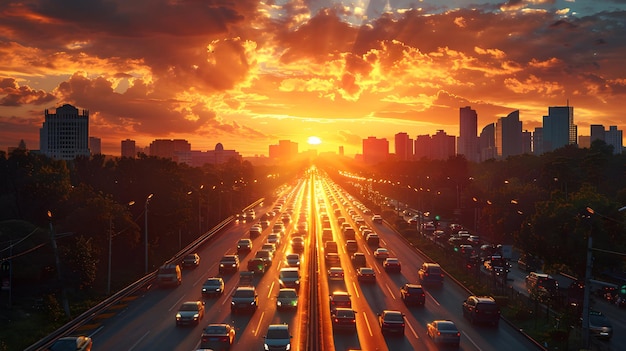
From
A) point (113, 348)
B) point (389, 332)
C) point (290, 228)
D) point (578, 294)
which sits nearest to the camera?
point (113, 348)

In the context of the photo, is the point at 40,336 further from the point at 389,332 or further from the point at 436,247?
the point at 436,247

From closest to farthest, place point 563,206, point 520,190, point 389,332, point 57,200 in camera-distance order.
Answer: point 389,332 < point 563,206 < point 57,200 < point 520,190

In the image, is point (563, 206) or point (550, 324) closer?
point (550, 324)

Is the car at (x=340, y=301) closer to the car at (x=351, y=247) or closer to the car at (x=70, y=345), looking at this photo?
the car at (x=70, y=345)

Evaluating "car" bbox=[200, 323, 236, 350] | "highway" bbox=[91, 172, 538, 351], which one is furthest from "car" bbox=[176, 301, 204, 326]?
"car" bbox=[200, 323, 236, 350]

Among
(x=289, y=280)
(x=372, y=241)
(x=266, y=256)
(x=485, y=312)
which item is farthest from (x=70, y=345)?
(x=372, y=241)

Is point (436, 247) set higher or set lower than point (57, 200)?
lower

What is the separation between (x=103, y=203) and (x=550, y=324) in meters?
38.9

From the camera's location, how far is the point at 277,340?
95.8ft

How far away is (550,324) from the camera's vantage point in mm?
37812

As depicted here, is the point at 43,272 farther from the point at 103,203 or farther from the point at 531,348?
the point at 531,348

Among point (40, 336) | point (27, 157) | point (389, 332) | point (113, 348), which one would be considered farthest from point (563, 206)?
point (27, 157)

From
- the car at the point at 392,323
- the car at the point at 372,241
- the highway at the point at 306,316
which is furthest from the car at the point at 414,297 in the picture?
the car at the point at 372,241

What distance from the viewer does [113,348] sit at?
1241 inches
